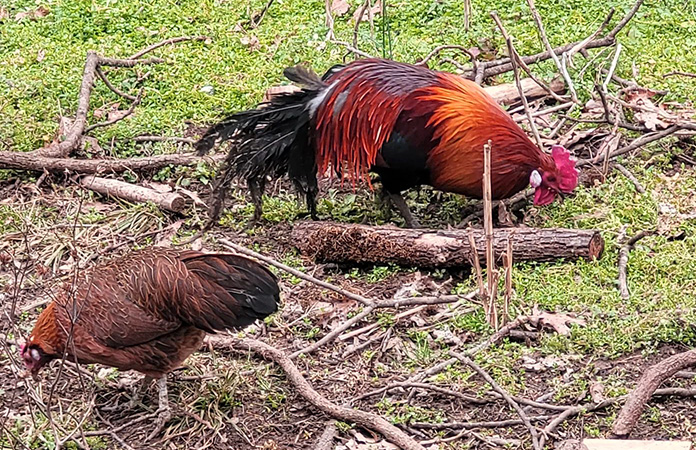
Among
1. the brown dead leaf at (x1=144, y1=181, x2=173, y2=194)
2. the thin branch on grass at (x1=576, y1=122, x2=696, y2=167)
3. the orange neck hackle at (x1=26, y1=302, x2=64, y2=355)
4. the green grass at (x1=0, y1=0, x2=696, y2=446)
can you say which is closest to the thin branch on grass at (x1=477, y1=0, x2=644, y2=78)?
the green grass at (x1=0, y1=0, x2=696, y2=446)

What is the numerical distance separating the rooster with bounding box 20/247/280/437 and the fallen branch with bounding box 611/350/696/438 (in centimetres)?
174

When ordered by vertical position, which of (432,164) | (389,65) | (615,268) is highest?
(389,65)

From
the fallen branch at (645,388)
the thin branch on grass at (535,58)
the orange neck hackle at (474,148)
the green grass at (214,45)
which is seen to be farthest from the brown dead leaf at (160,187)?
the fallen branch at (645,388)

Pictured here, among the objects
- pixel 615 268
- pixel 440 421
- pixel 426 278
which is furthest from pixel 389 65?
pixel 440 421

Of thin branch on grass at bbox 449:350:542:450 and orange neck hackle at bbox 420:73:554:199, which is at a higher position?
orange neck hackle at bbox 420:73:554:199

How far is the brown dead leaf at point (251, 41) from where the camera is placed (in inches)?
360

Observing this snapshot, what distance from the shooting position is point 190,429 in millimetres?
4949

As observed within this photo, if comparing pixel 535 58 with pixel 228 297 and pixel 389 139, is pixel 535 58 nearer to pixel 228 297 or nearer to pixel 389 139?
pixel 389 139

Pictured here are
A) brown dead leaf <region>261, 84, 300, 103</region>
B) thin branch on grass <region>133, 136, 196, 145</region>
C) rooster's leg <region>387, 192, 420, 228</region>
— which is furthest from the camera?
brown dead leaf <region>261, 84, 300, 103</region>

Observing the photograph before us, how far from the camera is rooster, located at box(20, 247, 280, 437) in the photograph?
468 cm

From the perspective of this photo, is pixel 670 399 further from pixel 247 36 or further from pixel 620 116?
pixel 247 36

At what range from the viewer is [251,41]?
9.20 meters

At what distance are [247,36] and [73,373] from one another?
471cm

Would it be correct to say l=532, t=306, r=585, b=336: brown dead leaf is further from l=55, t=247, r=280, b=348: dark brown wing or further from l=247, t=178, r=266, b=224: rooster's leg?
l=247, t=178, r=266, b=224: rooster's leg
